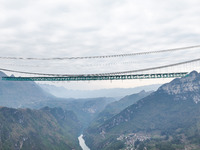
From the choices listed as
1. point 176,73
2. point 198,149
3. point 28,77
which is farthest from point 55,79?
point 198,149

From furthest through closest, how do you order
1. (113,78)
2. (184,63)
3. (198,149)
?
(198,149)
(113,78)
(184,63)

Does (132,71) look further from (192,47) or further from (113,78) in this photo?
(192,47)

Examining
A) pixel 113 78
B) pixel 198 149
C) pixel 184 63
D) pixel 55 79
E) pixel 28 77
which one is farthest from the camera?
pixel 198 149

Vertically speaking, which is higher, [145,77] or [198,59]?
[198,59]

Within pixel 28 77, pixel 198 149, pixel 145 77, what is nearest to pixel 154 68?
pixel 145 77

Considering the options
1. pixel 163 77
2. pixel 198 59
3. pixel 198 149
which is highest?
pixel 198 59

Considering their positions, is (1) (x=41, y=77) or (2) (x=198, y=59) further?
(1) (x=41, y=77)

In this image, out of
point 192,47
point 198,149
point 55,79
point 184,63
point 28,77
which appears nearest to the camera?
point 192,47

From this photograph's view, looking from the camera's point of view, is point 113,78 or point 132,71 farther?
point 113,78

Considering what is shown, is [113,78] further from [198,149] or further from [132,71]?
[198,149]
